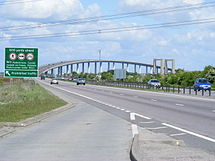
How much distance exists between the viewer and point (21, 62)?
29328mm

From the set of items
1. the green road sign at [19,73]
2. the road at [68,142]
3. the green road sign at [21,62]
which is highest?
the green road sign at [21,62]

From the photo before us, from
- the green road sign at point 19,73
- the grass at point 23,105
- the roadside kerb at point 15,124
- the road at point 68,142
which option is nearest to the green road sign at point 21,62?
the green road sign at point 19,73

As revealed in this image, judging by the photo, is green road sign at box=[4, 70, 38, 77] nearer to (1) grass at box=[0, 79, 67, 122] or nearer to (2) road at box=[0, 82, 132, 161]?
(1) grass at box=[0, 79, 67, 122]

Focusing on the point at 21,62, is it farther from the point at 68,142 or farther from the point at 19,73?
the point at 68,142

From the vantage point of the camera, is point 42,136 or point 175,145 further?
point 42,136

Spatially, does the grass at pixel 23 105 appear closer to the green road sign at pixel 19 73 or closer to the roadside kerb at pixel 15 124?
the roadside kerb at pixel 15 124

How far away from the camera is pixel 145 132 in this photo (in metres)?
15.5

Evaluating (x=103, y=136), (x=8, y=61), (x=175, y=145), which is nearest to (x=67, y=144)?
(x=103, y=136)

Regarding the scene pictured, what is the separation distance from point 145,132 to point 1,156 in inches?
236

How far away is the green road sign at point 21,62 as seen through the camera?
29.0 m

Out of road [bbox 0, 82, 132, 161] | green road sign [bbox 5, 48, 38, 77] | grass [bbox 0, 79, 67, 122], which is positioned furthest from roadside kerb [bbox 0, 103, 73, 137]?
green road sign [bbox 5, 48, 38, 77]

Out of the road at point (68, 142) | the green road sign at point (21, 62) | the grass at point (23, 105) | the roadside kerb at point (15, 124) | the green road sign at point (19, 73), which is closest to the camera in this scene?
the road at point (68, 142)

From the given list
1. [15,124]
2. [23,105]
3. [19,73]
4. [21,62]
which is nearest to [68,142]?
[15,124]

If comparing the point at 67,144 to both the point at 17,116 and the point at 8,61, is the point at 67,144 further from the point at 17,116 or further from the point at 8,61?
the point at 8,61
